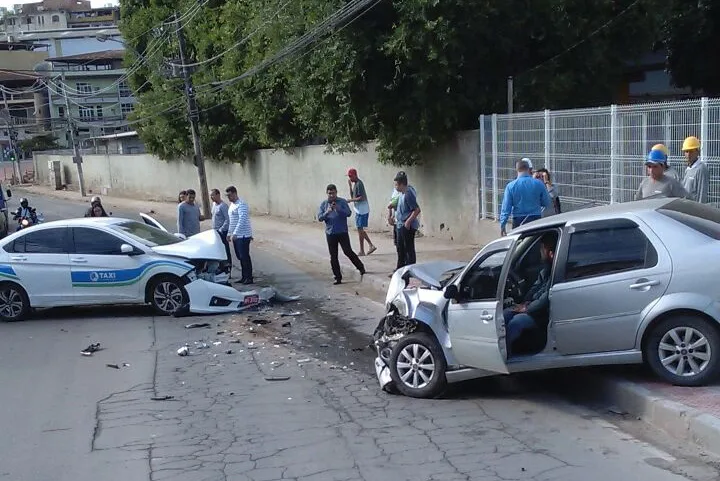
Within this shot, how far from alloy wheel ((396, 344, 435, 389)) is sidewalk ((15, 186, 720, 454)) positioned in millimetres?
1444

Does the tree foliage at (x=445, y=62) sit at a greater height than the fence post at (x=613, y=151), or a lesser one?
greater

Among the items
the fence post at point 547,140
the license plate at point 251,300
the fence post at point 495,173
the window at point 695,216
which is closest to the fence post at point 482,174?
the fence post at point 495,173

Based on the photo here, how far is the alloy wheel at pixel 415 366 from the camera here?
747cm

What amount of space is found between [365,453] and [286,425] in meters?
1.03

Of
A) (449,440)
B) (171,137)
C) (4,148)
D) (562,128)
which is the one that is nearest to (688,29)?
(562,128)

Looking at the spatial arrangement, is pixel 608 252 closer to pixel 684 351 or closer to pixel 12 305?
pixel 684 351

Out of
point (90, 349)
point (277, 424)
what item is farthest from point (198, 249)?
point (277, 424)

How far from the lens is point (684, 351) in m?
6.71

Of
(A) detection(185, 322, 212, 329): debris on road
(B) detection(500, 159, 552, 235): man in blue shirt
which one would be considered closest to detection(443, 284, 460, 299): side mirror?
(B) detection(500, 159, 552, 235): man in blue shirt

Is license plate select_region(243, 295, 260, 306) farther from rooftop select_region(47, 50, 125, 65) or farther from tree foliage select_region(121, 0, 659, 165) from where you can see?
rooftop select_region(47, 50, 125, 65)

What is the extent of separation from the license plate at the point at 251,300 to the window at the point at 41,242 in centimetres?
288

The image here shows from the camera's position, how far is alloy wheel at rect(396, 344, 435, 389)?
24.5ft

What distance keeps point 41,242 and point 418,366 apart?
778 centimetres

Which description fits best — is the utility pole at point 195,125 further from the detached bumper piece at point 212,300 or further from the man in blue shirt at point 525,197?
the man in blue shirt at point 525,197
